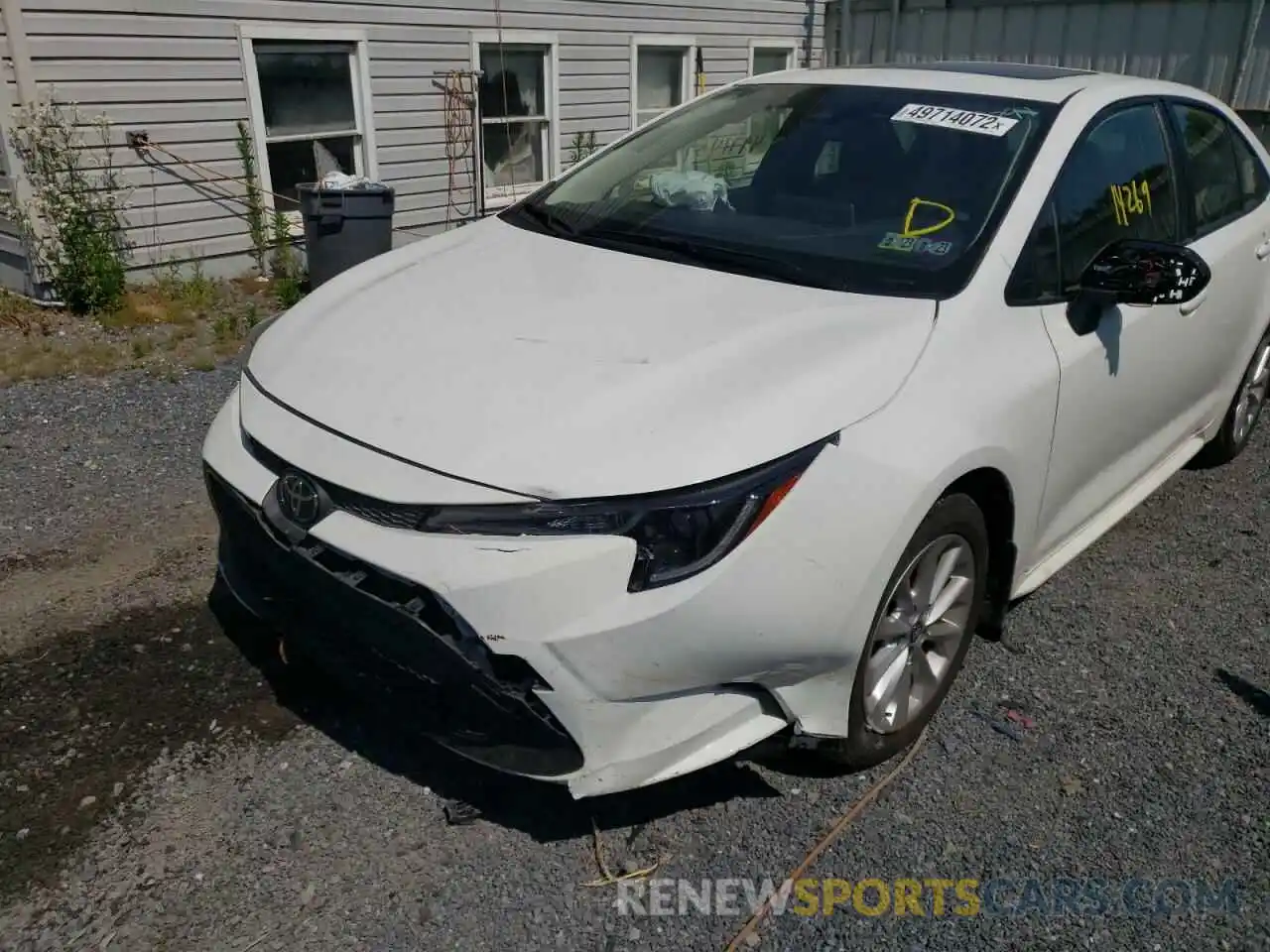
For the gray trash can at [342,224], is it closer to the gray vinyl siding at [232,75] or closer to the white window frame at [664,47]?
the gray vinyl siding at [232,75]

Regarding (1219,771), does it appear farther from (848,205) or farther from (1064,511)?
(848,205)

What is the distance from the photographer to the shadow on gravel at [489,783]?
2.48 meters

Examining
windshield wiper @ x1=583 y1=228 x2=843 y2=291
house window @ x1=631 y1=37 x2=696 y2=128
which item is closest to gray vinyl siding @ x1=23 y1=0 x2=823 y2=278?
house window @ x1=631 y1=37 x2=696 y2=128

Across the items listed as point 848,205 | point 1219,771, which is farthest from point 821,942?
point 848,205

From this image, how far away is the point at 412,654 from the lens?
214cm

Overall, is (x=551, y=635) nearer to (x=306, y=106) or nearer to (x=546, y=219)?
(x=546, y=219)

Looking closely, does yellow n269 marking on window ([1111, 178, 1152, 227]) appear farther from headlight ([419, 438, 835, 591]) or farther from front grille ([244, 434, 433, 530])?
front grille ([244, 434, 433, 530])

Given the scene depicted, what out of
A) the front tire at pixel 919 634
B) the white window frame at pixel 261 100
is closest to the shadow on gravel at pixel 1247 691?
the front tire at pixel 919 634

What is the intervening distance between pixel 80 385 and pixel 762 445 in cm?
460

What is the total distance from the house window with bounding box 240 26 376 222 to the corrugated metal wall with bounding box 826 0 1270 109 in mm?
5424

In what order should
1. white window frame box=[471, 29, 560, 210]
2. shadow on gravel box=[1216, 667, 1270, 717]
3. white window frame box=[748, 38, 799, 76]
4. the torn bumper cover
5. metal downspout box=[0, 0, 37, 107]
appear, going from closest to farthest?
1. the torn bumper cover
2. shadow on gravel box=[1216, 667, 1270, 717]
3. metal downspout box=[0, 0, 37, 107]
4. white window frame box=[471, 29, 560, 210]
5. white window frame box=[748, 38, 799, 76]

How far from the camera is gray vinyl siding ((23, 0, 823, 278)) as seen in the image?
6.53 m

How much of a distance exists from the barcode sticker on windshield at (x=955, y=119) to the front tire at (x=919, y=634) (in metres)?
1.20

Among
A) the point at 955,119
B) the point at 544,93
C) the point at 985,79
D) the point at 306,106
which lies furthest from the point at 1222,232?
the point at 544,93
